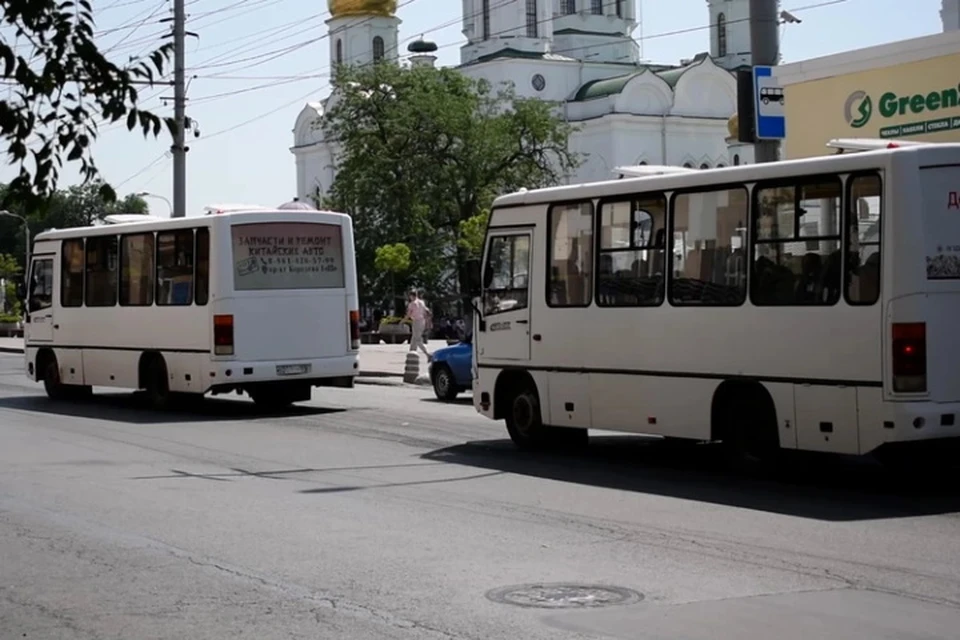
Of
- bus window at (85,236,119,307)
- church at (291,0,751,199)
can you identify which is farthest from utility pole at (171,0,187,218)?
church at (291,0,751,199)

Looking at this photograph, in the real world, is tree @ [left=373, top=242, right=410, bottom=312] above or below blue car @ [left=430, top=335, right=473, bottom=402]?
above

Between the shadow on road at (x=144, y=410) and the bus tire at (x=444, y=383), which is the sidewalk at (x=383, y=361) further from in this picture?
the shadow on road at (x=144, y=410)

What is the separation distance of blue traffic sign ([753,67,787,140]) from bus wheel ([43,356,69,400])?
12169 mm

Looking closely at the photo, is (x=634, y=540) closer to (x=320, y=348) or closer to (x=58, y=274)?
(x=320, y=348)

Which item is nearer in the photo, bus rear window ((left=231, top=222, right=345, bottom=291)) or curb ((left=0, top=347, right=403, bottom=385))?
bus rear window ((left=231, top=222, right=345, bottom=291))

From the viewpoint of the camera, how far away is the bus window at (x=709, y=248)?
14328 mm

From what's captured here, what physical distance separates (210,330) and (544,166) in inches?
2238

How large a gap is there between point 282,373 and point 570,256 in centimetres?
705

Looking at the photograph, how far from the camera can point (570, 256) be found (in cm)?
1659

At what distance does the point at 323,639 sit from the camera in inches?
320

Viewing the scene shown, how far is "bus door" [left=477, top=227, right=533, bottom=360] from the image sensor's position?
1727cm

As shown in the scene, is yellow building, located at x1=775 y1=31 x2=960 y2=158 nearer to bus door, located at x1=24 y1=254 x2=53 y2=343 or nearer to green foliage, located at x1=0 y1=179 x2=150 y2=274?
bus door, located at x1=24 y1=254 x2=53 y2=343

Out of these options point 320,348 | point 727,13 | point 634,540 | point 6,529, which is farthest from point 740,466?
point 727,13

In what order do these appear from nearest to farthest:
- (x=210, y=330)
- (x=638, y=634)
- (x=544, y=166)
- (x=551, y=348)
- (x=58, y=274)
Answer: (x=638, y=634), (x=551, y=348), (x=210, y=330), (x=58, y=274), (x=544, y=166)
